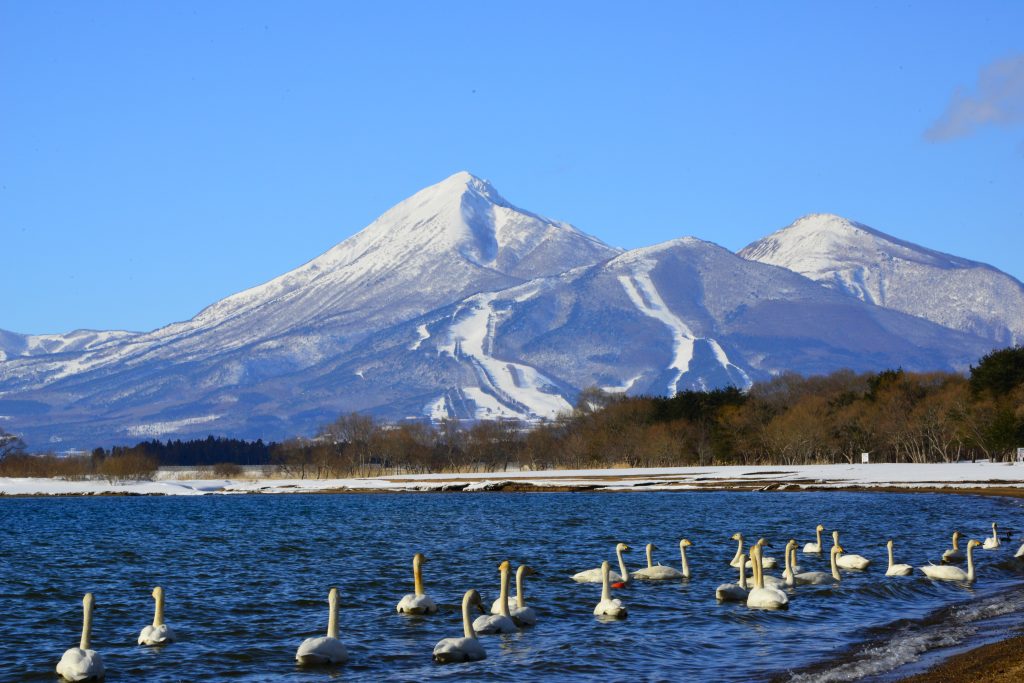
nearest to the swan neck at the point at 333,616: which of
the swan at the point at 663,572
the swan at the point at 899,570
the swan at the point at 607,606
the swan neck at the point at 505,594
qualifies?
the swan neck at the point at 505,594

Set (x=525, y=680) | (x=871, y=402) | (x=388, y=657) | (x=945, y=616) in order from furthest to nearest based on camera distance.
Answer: (x=871, y=402) → (x=945, y=616) → (x=388, y=657) → (x=525, y=680)

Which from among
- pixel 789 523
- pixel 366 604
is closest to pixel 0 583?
pixel 366 604

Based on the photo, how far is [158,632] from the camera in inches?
1248

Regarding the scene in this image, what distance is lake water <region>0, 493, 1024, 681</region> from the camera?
2856 centimetres

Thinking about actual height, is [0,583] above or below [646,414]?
below

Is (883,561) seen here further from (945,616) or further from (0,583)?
(0,583)

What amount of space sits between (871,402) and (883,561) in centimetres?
11151

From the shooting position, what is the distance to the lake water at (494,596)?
2856cm

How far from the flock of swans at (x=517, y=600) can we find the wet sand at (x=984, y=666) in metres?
8.94

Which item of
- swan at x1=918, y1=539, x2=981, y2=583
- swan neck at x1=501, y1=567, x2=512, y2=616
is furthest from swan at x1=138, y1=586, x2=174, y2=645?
swan at x1=918, y1=539, x2=981, y2=583

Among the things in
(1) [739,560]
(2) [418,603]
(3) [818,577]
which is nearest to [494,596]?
(2) [418,603]

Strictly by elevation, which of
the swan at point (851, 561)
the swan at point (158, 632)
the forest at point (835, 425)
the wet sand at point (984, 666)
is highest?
the forest at point (835, 425)

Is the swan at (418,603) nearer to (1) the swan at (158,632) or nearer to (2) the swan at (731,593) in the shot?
(1) the swan at (158,632)

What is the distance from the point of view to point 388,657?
2941 cm
